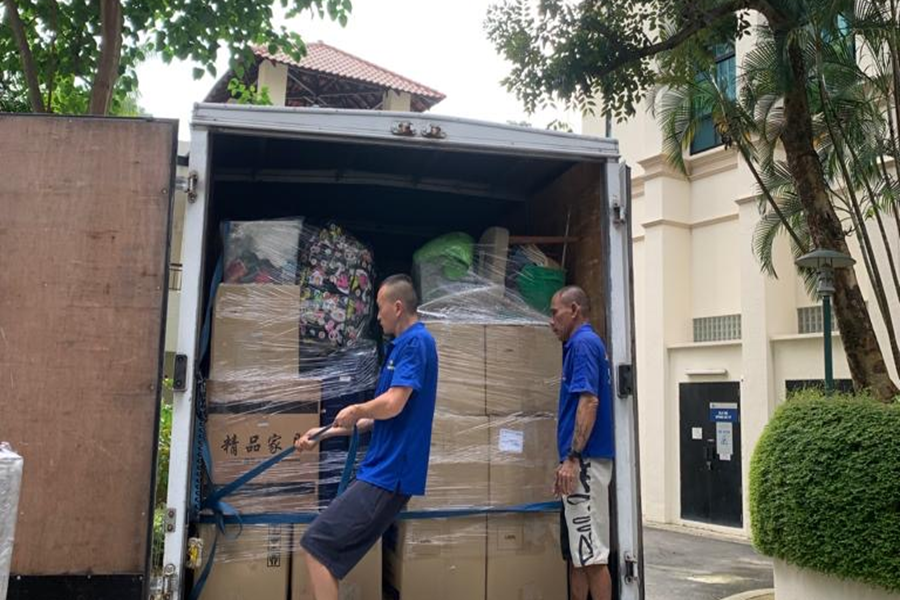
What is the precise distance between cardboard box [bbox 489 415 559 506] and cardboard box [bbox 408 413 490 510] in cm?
5

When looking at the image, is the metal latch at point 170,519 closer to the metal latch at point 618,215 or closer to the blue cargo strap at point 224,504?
the blue cargo strap at point 224,504

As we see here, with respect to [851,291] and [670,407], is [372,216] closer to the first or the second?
[851,291]

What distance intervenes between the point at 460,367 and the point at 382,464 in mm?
740

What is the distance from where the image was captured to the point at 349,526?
3.18 meters

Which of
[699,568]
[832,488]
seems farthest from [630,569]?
[699,568]

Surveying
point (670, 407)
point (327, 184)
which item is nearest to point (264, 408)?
point (327, 184)

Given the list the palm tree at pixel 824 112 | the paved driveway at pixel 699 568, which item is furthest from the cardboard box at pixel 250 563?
the palm tree at pixel 824 112

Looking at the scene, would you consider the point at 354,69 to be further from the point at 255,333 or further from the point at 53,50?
the point at 255,333

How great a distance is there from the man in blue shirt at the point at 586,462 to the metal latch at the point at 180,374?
5.17 feet

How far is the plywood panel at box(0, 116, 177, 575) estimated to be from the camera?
110 inches

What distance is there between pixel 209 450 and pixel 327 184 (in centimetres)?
185

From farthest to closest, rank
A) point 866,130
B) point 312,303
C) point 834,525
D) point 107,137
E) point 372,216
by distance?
point 866,130 → point 834,525 → point 372,216 → point 312,303 → point 107,137

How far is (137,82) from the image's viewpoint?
8203 millimetres

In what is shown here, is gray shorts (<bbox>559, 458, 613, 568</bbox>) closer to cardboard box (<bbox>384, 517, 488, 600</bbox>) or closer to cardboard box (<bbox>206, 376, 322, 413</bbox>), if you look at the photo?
cardboard box (<bbox>384, 517, 488, 600</bbox>)
